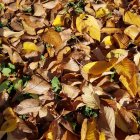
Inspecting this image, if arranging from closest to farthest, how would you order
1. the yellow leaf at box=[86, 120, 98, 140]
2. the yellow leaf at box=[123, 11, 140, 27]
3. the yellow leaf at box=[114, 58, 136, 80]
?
the yellow leaf at box=[86, 120, 98, 140]
the yellow leaf at box=[114, 58, 136, 80]
the yellow leaf at box=[123, 11, 140, 27]

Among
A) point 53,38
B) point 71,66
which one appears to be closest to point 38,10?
point 53,38

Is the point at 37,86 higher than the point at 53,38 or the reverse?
the reverse

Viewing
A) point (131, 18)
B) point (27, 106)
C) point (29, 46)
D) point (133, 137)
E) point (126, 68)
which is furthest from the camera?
point (131, 18)

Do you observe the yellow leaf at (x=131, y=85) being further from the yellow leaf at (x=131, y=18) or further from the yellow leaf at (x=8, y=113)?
the yellow leaf at (x=8, y=113)

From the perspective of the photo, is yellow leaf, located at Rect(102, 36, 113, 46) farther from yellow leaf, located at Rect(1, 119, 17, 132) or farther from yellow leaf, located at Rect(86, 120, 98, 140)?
yellow leaf, located at Rect(1, 119, 17, 132)

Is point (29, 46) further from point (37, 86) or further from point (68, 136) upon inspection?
point (68, 136)

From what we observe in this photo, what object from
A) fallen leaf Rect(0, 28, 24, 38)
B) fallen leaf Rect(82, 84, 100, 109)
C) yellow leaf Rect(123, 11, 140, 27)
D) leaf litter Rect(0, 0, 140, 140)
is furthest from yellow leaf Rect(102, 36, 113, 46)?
fallen leaf Rect(0, 28, 24, 38)

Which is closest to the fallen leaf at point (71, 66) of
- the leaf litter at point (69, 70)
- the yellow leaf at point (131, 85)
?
the leaf litter at point (69, 70)

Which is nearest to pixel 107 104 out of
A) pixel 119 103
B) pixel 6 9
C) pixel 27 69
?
pixel 119 103
